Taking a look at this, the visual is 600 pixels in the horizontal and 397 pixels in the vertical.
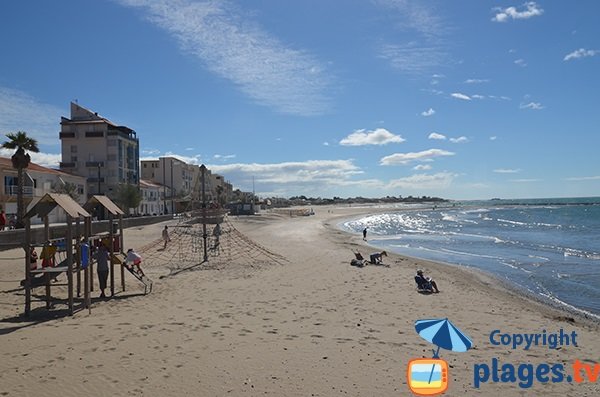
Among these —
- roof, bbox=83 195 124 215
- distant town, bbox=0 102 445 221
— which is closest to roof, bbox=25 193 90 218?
roof, bbox=83 195 124 215

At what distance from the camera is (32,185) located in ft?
135

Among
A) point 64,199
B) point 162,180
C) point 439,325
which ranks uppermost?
point 162,180

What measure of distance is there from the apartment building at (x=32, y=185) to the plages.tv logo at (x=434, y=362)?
3320cm

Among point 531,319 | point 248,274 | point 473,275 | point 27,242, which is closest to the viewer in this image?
point 27,242

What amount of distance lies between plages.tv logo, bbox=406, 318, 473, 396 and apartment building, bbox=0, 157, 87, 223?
33198mm

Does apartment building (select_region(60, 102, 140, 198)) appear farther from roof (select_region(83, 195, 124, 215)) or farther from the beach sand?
roof (select_region(83, 195, 124, 215))

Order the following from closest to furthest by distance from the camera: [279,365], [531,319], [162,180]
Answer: [279,365] → [531,319] → [162,180]

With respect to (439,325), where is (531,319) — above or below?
below

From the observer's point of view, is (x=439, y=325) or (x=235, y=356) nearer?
(x=439, y=325)

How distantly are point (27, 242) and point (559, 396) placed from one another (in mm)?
10649

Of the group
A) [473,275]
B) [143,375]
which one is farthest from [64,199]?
[473,275]

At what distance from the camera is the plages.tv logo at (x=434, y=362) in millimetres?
6023

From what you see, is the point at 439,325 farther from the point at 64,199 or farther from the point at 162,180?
the point at 162,180

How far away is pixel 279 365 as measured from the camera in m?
7.35
